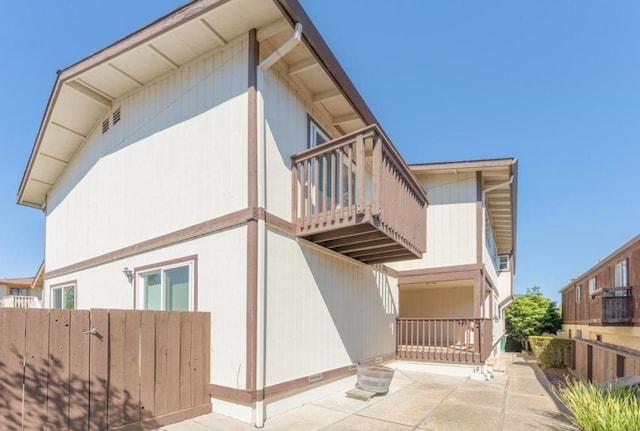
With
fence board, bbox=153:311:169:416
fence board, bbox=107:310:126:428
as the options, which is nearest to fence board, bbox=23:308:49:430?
fence board, bbox=107:310:126:428

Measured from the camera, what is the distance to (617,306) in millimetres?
11234

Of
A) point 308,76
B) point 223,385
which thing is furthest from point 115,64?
point 223,385

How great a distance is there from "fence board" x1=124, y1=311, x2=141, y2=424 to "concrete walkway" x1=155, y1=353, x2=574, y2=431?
1.56 ft

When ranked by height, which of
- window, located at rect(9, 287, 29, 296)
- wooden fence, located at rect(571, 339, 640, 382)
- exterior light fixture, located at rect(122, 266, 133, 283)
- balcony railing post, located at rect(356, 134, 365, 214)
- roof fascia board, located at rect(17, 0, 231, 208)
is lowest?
window, located at rect(9, 287, 29, 296)

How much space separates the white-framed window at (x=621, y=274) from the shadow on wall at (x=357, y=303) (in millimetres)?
7076

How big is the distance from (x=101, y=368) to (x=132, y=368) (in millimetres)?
391

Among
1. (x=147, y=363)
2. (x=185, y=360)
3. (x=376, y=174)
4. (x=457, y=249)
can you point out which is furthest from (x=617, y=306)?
(x=147, y=363)

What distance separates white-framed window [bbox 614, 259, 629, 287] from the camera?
11.3 metres

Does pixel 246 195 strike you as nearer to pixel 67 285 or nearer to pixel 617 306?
pixel 67 285

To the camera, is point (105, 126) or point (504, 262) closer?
point (105, 126)

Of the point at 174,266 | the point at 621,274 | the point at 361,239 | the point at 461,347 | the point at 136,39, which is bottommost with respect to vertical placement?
the point at 461,347

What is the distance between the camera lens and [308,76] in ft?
22.4

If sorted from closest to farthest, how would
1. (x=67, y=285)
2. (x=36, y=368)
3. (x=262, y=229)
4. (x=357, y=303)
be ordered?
(x=36, y=368)
(x=262, y=229)
(x=357, y=303)
(x=67, y=285)

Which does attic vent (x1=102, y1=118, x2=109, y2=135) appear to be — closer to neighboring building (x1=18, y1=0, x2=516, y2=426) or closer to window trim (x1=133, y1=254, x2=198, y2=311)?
neighboring building (x1=18, y1=0, x2=516, y2=426)
